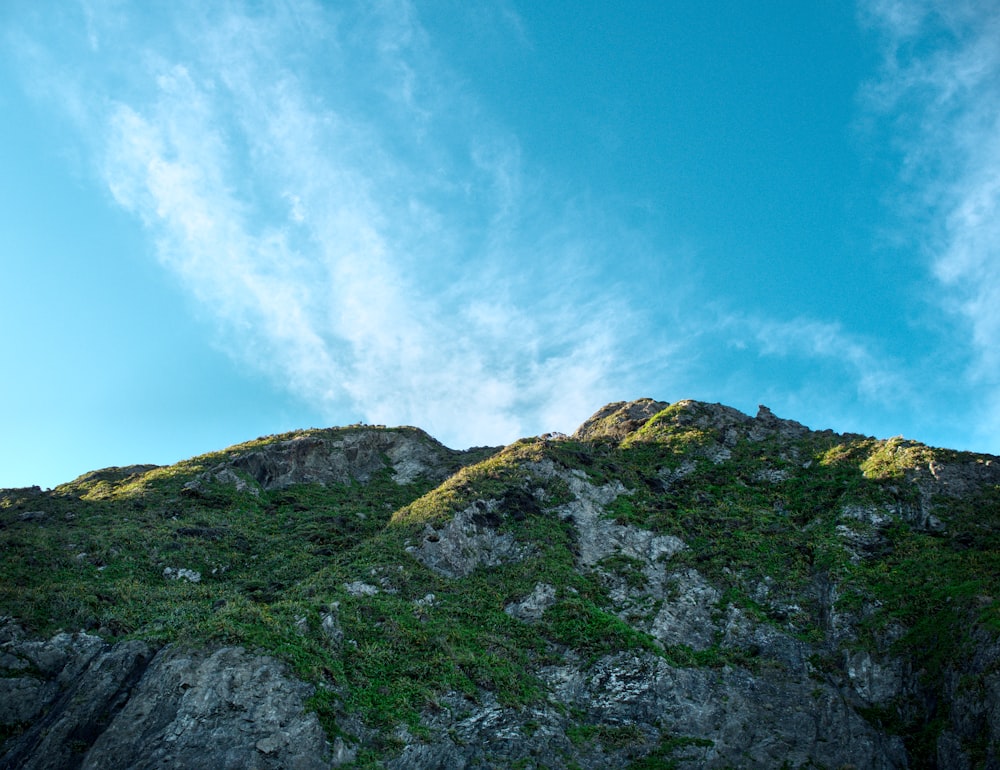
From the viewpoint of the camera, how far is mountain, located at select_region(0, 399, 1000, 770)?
23.0 meters

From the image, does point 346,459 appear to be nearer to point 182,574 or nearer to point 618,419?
point 182,574

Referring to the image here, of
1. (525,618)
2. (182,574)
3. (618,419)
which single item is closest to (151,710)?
(182,574)

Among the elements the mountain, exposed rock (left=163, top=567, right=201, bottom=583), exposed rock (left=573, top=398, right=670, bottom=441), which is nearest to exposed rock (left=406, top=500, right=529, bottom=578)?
the mountain

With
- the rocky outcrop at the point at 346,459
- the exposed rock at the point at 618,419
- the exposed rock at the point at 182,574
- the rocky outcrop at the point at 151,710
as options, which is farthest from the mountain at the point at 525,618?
the exposed rock at the point at 618,419

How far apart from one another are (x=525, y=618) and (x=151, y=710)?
60.7 ft

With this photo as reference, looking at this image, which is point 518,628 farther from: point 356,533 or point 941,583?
point 941,583

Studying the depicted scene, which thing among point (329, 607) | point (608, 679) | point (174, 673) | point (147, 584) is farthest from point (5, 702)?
point (608, 679)

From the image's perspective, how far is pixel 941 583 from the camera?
31.8m

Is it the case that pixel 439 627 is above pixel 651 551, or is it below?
below

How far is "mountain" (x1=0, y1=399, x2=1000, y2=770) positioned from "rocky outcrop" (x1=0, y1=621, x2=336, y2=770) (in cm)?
10

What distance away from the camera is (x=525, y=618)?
33594mm

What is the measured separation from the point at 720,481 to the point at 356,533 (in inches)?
1184

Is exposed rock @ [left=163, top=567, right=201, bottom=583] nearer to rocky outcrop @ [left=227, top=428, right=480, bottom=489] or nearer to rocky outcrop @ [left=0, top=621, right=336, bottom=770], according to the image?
rocky outcrop @ [left=0, top=621, right=336, bottom=770]

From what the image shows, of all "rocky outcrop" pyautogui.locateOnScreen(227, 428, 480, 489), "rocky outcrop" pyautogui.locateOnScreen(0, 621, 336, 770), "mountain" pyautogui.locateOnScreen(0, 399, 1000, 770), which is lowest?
"rocky outcrop" pyautogui.locateOnScreen(0, 621, 336, 770)
